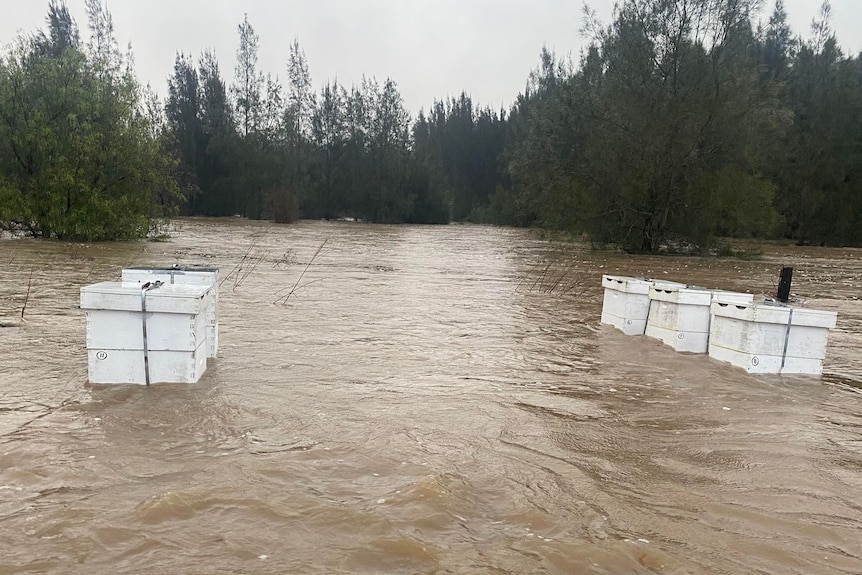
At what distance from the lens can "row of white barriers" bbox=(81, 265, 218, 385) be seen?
523cm

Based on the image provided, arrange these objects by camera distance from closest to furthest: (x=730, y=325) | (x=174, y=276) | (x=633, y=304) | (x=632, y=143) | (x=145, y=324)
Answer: (x=145, y=324), (x=174, y=276), (x=730, y=325), (x=633, y=304), (x=632, y=143)

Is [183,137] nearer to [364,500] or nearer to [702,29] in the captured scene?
[702,29]

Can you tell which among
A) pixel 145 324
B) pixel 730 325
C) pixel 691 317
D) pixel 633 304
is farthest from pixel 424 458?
pixel 633 304

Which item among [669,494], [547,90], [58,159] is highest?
[547,90]

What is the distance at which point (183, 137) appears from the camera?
62.9 metres

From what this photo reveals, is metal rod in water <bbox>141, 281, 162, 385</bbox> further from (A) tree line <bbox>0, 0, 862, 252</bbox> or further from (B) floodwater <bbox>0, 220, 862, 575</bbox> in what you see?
(A) tree line <bbox>0, 0, 862, 252</bbox>

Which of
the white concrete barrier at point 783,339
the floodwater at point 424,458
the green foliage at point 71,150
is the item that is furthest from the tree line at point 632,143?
the white concrete barrier at point 783,339

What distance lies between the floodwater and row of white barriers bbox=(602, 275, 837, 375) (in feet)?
0.75

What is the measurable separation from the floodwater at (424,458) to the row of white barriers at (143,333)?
0.18m

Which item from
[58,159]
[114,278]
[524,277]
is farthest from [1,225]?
[524,277]

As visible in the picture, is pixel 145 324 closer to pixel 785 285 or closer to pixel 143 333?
pixel 143 333

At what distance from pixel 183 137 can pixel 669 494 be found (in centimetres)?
6627

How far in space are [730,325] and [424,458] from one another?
4.63 meters

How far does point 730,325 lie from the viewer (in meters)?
7.25
